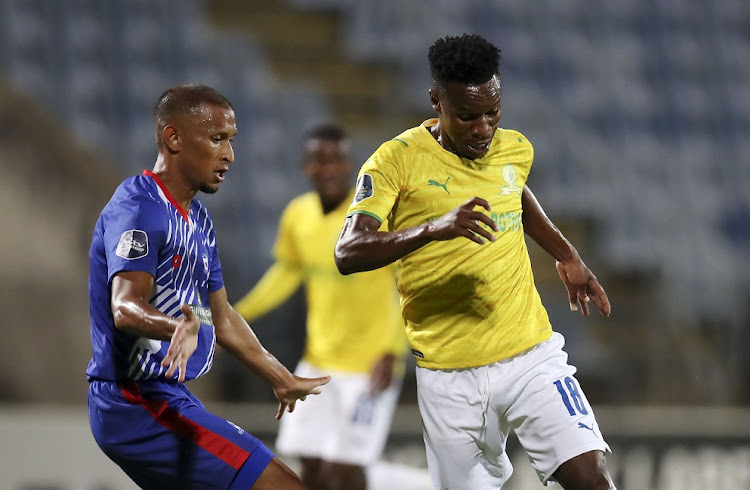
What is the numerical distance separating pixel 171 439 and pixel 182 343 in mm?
637

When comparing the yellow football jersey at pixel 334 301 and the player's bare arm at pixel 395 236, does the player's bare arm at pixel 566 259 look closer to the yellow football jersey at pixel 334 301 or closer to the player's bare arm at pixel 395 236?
the player's bare arm at pixel 395 236

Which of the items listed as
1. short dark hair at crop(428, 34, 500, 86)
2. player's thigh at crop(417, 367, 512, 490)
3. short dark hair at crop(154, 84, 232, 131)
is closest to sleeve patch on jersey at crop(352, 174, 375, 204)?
short dark hair at crop(428, 34, 500, 86)

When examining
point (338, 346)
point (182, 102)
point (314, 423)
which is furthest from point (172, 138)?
point (314, 423)

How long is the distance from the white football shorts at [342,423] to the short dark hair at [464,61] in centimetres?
291

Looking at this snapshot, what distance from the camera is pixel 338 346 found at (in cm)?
646

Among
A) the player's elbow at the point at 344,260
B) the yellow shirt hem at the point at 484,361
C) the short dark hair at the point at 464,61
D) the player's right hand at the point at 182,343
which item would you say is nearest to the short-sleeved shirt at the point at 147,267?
the player's right hand at the point at 182,343

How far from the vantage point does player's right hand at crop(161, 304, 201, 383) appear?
10.1ft

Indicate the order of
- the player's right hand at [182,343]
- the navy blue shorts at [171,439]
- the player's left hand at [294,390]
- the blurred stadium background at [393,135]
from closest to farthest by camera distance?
the player's right hand at [182,343] → the navy blue shorts at [171,439] → the player's left hand at [294,390] → the blurred stadium background at [393,135]

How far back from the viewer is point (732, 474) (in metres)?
7.57

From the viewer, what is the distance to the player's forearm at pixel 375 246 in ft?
11.6

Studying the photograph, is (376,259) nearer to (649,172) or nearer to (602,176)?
(602,176)

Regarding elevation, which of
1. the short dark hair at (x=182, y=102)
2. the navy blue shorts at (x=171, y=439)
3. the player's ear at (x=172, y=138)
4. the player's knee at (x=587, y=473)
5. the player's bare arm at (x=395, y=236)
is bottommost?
the player's knee at (x=587, y=473)

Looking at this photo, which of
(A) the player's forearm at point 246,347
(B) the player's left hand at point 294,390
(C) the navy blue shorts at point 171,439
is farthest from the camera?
(A) the player's forearm at point 246,347

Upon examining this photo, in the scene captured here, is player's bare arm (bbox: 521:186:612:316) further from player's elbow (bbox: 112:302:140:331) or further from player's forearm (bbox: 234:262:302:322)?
player's forearm (bbox: 234:262:302:322)
